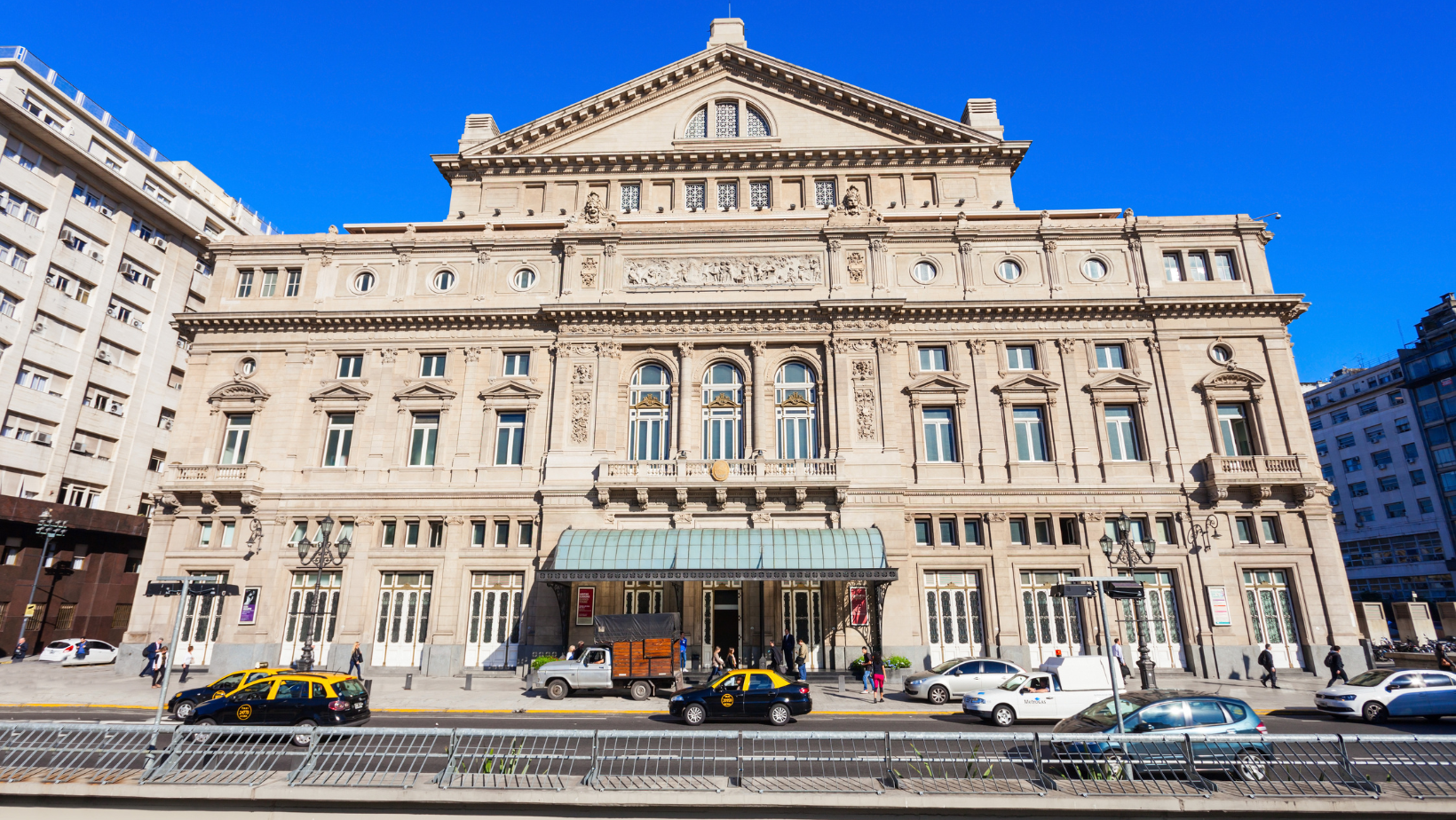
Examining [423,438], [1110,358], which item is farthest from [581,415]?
[1110,358]

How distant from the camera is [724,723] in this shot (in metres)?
21.2

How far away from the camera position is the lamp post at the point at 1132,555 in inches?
1106

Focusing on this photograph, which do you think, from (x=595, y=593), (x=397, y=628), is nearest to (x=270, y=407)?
(x=397, y=628)

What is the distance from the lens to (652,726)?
20.1 m

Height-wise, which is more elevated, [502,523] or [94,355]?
[94,355]

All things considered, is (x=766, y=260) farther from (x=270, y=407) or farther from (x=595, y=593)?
(x=270, y=407)

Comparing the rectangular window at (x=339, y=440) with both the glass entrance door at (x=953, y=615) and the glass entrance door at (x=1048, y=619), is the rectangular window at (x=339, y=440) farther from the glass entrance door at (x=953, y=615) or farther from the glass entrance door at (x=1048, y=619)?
the glass entrance door at (x=1048, y=619)

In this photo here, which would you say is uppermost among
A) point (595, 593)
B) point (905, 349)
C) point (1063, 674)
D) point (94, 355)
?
point (94, 355)

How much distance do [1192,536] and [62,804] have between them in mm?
36308

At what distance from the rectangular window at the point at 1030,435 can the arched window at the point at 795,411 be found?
935 cm

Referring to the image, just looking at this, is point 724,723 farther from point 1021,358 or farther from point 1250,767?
point 1021,358

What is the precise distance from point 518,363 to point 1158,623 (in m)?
31.1

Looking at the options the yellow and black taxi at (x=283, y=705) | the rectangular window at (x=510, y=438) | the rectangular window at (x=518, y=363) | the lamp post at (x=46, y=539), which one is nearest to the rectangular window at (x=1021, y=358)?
the rectangular window at (x=518, y=363)

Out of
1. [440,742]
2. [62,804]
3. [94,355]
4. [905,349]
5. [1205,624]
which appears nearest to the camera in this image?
[62,804]
